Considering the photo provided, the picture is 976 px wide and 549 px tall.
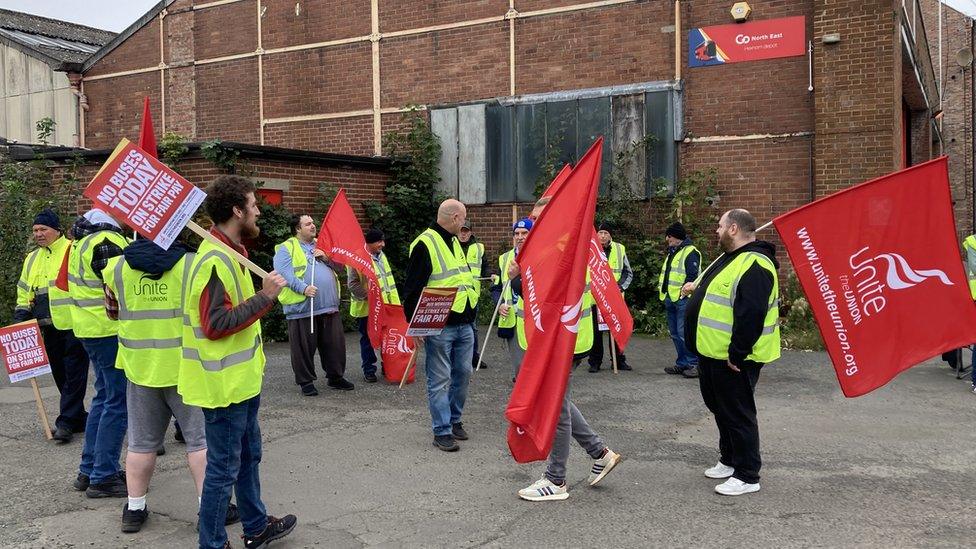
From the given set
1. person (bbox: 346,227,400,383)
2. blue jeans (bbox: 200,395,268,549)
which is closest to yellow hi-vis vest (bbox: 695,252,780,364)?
blue jeans (bbox: 200,395,268,549)

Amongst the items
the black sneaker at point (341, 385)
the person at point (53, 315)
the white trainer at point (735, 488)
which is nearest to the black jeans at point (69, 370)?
the person at point (53, 315)

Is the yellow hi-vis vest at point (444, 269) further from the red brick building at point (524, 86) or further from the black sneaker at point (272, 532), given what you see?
the red brick building at point (524, 86)

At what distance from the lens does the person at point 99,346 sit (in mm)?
5605

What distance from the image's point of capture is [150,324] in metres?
4.73

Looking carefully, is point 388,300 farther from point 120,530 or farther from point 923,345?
point 923,345

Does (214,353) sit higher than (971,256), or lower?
lower

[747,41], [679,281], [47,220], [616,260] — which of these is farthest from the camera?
[747,41]

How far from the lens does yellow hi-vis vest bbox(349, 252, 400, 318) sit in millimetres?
9531

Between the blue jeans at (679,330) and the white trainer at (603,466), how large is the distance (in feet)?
14.8

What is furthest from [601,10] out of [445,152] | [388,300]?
[388,300]

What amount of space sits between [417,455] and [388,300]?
323 cm

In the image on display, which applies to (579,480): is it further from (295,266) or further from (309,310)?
(295,266)

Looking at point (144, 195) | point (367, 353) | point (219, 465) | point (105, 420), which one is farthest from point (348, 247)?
point (219, 465)

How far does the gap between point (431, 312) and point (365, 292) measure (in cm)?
332
